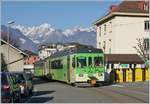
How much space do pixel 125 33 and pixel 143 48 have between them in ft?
13.4

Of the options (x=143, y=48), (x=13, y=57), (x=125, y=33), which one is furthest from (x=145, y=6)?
(x=13, y=57)

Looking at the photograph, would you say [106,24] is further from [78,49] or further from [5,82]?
[5,82]

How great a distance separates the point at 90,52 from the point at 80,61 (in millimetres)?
1121

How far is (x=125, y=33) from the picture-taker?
7225cm

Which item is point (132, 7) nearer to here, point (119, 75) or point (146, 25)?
point (146, 25)

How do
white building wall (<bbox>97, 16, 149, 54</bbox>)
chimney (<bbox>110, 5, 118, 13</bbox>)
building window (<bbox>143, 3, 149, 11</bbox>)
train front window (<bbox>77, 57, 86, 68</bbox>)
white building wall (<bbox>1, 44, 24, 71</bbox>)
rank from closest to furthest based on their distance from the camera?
train front window (<bbox>77, 57, 86, 68</bbox>), white building wall (<bbox>1, 44, 24, 71</bbox>), white building wall (<bbox>97, 16, 149, 54</bbox>), chimney (<bbox>110, 5, 118, 13</bbox>), building window (<bbox>143, 3, 149, 11</bbox>)

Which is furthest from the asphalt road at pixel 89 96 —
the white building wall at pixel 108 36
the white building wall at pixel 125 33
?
the white building wall at pixel 108 36

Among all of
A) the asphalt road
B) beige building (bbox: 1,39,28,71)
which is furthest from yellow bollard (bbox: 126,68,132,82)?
the asphalt road

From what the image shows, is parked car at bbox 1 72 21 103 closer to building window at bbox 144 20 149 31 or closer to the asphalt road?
the asphalt road

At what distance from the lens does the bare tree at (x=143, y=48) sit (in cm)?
6800

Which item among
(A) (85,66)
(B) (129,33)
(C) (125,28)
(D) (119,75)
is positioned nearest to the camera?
(A) (85,66)

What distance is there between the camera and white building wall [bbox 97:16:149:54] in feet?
234

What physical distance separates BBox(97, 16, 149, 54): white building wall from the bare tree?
2.76ft

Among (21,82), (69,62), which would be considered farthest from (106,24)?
(21,82)
